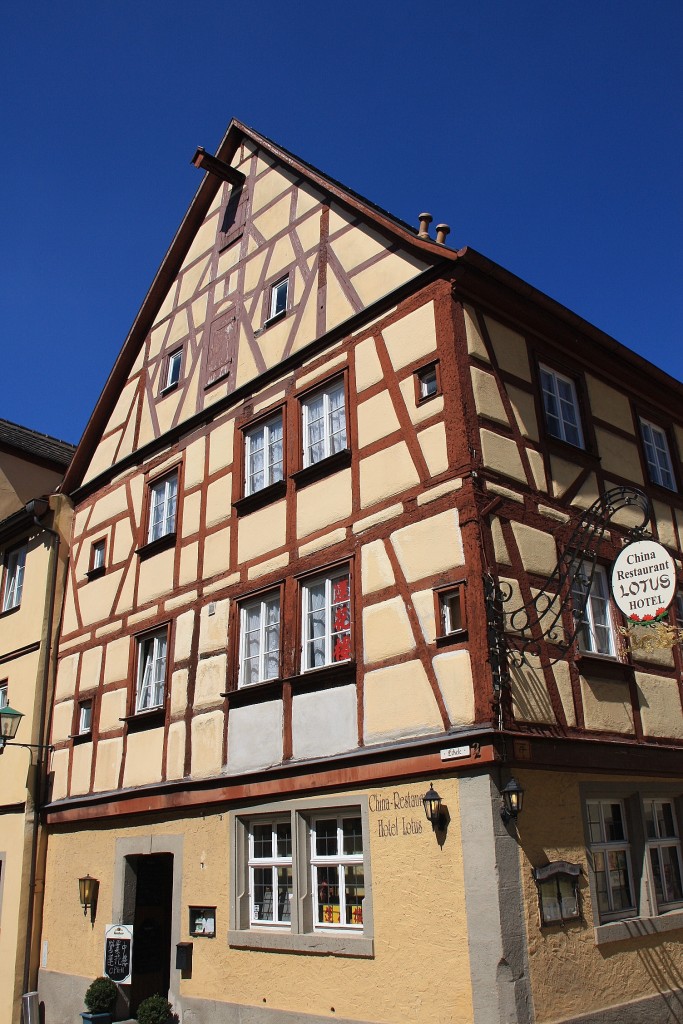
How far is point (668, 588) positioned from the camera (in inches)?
332

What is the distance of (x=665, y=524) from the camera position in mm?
12297

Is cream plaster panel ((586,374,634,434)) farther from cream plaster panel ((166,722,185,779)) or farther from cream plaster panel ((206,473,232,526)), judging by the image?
cream plaster panel ((166,722,185,779))

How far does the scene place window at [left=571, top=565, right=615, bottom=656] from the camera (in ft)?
32.6

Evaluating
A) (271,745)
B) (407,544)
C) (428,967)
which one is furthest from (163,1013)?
(407,544)

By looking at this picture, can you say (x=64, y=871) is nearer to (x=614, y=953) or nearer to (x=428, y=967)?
(x=428, y=967)

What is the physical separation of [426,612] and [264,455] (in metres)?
4.15

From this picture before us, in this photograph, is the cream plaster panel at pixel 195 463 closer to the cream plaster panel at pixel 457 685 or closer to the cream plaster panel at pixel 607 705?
the cream plaster panel at pixel 457 685

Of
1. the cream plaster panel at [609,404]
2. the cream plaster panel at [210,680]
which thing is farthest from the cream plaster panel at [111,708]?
the cream plaster panel at [609,404]

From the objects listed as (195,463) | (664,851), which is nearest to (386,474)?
(195,463)

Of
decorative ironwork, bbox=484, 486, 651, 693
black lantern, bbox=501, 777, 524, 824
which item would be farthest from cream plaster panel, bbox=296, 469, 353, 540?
black lantern, bbox=501, 777, 524, 824

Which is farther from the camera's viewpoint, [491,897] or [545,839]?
[545,839]

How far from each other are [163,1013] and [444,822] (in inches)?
→ 192

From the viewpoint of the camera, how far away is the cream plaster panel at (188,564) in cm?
1277

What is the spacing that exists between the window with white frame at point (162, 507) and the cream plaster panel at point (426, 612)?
5623 millimetres
